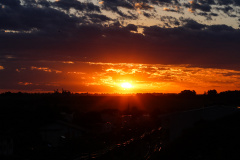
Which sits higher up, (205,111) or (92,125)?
(205,111)

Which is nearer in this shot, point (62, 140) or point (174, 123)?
point (174, 123)

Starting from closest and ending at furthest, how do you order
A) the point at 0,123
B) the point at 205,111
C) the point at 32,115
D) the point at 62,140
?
the point at 205,111, the point at 62,140, the point at 0,123, the point at 32,115

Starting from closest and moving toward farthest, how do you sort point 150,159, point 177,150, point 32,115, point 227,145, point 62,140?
point 227,145 → point 177,150 → point 150,159 → point 62,140 → point 32,115

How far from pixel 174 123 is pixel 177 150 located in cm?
1638

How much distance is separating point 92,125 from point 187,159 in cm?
4658

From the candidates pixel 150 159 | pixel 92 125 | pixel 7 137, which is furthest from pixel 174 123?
pixel 92 125

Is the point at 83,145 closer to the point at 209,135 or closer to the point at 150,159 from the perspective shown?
the point at 150,159

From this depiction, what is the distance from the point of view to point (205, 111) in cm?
4150

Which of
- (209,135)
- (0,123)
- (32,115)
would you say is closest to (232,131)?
(209,135)

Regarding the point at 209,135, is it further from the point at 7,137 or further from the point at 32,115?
the point at 32,115

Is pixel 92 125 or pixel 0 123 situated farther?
pixel 92 125

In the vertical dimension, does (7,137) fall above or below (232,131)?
below

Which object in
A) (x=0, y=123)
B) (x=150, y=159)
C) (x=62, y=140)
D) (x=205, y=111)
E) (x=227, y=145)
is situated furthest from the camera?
(x=0, y=123)

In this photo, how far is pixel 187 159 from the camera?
21.9 metres
